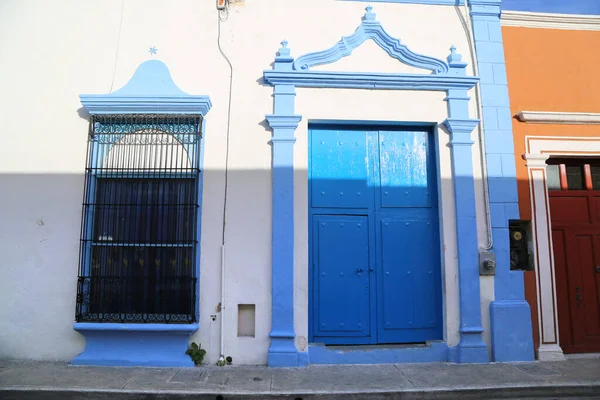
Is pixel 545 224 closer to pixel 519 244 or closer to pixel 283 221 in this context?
pixel 519 244

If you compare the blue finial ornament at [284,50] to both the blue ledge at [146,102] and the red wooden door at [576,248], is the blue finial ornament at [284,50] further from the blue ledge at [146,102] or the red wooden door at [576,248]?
the red wooden door at [576,248]

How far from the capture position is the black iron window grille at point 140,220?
4715mm

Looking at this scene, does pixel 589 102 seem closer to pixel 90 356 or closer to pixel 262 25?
pixel 262 25

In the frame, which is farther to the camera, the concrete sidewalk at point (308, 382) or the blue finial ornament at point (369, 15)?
the blue finial ornament at point (369, 15)

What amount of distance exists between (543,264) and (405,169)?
192cm

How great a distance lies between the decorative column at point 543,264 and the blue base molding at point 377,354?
1.18m

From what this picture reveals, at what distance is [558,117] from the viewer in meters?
5.20

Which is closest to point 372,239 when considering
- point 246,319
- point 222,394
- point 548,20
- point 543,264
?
point 246,319

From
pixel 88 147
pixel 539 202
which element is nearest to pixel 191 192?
pixel 88 147

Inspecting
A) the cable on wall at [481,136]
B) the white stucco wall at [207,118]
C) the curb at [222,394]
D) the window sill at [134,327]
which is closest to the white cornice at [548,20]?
the cable on wall at [481,136]

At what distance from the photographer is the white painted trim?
491 cm

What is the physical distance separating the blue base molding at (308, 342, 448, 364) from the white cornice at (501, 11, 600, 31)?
13.4ft

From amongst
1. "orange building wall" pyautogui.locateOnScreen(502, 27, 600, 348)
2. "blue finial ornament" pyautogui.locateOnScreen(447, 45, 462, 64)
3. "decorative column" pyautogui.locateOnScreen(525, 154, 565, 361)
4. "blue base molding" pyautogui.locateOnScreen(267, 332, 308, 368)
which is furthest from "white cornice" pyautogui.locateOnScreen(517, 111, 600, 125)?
"blue base molding" pyautogui.locateOnScreen(267, 332, 308, 368)

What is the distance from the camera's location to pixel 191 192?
487 cm
